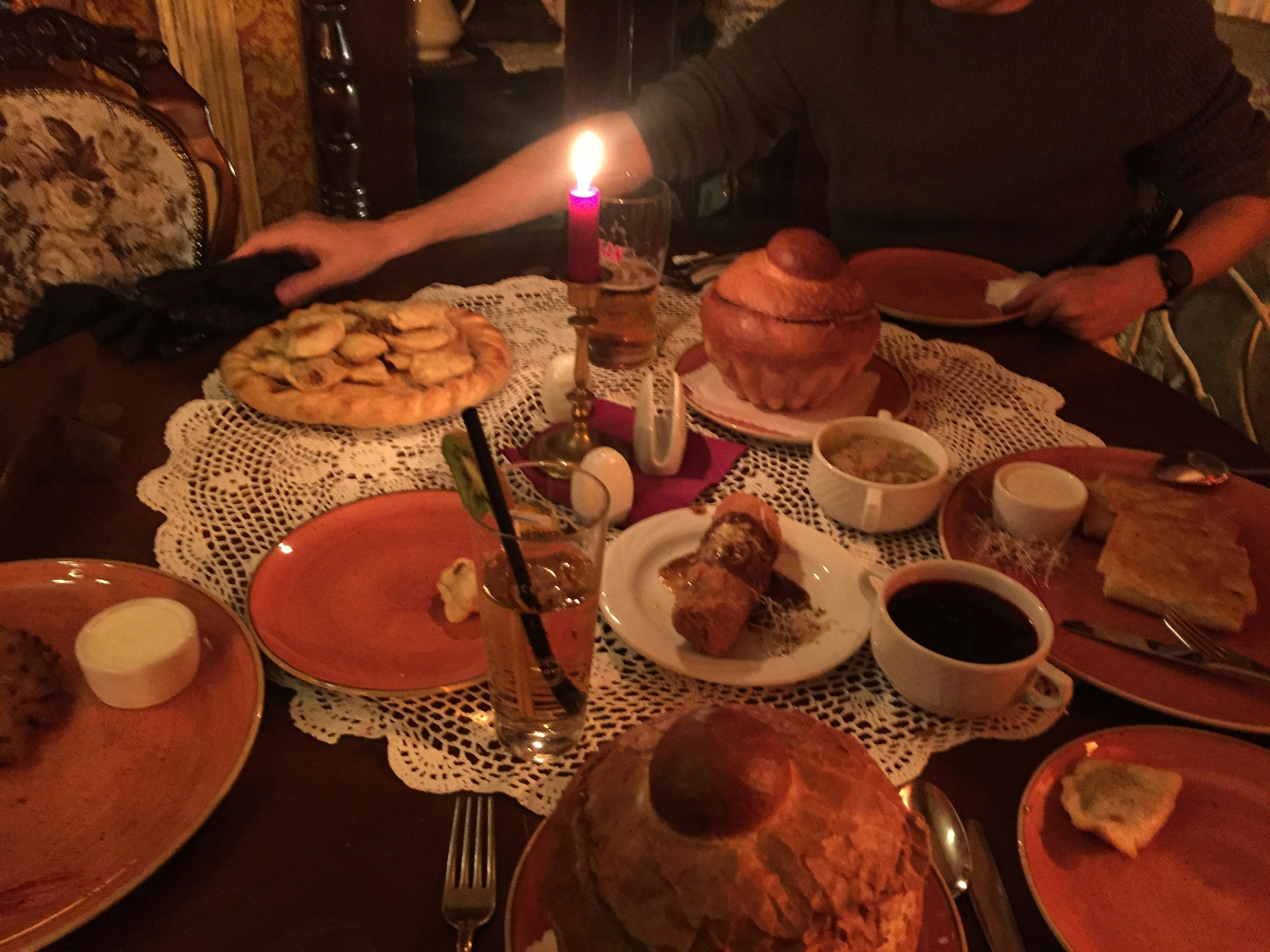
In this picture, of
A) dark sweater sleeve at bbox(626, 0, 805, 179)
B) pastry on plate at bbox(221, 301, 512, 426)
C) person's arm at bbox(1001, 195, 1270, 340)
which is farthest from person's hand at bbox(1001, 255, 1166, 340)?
pastry on plate at bbox(221, 301, 512, 426)

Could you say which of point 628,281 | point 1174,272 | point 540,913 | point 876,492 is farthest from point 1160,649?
point 1174,272

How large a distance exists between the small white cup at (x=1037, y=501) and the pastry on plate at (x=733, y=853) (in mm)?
601

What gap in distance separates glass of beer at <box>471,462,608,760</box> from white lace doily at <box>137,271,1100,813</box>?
27 millimetres

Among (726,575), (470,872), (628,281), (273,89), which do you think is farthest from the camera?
(273,89)

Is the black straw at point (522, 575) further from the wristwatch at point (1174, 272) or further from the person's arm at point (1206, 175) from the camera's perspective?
the wristwatch at point (1174, 272)

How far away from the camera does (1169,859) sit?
0.71 metres

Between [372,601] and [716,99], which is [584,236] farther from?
[716,99]

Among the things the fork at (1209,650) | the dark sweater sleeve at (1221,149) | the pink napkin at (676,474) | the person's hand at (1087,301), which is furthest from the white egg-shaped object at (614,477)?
the dark sweater sleeve at (1221,149)

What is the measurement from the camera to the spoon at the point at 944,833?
67 centimetres

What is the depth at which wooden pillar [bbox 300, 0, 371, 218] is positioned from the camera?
251 cm

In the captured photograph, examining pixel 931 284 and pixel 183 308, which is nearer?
pixel 183 308

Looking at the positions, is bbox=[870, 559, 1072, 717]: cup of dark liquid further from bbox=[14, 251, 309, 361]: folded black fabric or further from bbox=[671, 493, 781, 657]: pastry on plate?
bbox=[14, 251, 309, 361]: folded black fabric

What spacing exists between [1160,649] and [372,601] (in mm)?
798

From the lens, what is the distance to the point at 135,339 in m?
1.33
